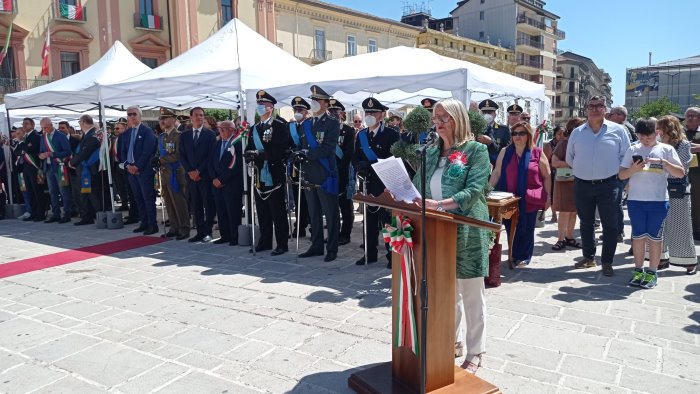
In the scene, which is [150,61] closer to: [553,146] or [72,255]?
[72,255]

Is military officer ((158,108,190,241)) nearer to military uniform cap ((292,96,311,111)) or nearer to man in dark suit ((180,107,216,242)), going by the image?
Result: man in dark suit ((180,107,216,242))

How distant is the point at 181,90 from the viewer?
333 inches

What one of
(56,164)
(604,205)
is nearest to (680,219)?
(604,205)

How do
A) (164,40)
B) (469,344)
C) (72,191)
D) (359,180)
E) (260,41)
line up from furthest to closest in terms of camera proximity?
(164,40) < (72,191) < (260,41) < (359,180) < (469,344)

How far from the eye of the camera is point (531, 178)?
595 cm

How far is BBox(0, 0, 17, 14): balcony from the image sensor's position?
950 inches

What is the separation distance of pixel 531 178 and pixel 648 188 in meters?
1.20

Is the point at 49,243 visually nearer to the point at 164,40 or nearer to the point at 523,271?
the point at 523,271

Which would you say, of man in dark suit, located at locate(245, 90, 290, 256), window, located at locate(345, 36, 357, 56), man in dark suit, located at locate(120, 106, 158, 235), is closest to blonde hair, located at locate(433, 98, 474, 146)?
man in dark suit, located at locate(245, 90, 290, 256)

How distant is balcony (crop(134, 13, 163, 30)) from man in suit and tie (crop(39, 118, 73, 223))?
69.4 feet

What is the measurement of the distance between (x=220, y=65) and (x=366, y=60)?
2248mm

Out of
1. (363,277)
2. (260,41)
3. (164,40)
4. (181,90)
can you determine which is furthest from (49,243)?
(164,40)

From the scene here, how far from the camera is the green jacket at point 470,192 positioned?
313 centimetres

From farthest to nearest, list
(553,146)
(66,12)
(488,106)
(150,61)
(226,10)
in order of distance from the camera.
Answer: (226,10) → (150,61) → (66,12) → (553,146) → (488,106)
